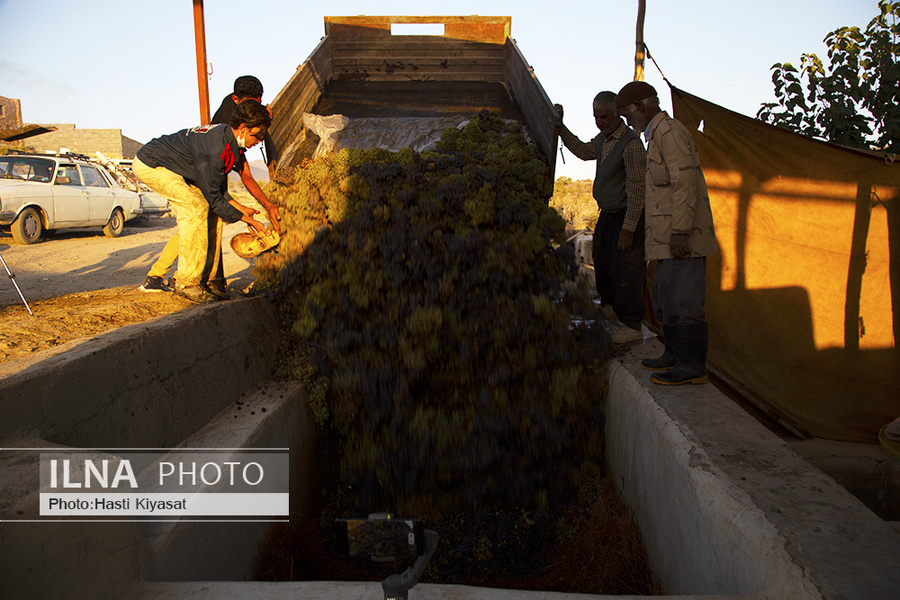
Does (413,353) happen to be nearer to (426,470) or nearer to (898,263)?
(426,470)

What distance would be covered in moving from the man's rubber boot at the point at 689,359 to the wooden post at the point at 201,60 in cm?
776

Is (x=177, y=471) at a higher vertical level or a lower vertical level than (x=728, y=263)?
lower

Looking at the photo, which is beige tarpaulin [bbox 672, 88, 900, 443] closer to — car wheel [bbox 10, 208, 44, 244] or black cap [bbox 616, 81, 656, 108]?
black cap [bbox 616, 81, 656, 108]

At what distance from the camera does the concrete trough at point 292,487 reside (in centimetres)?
153

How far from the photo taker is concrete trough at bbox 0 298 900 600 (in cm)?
153

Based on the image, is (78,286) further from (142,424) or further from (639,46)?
(639,46)

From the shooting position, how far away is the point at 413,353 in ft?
10.2

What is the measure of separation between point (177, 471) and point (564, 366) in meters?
2.15

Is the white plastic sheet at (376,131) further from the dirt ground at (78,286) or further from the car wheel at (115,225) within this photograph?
the car wheel at (115,225)

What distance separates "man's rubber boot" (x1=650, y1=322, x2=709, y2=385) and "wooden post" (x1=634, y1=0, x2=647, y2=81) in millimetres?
5904

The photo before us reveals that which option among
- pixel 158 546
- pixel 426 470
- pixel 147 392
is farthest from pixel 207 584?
pixel 426 470

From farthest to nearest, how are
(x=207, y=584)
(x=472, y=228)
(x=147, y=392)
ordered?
(x=472, y=228)
(x=147, y=392)
(x=207, y=584)

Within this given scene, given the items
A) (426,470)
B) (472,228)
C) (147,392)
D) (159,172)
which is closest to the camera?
(147,392)

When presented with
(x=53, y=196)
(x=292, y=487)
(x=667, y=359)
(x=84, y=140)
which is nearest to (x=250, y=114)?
(x=292, y=487)
